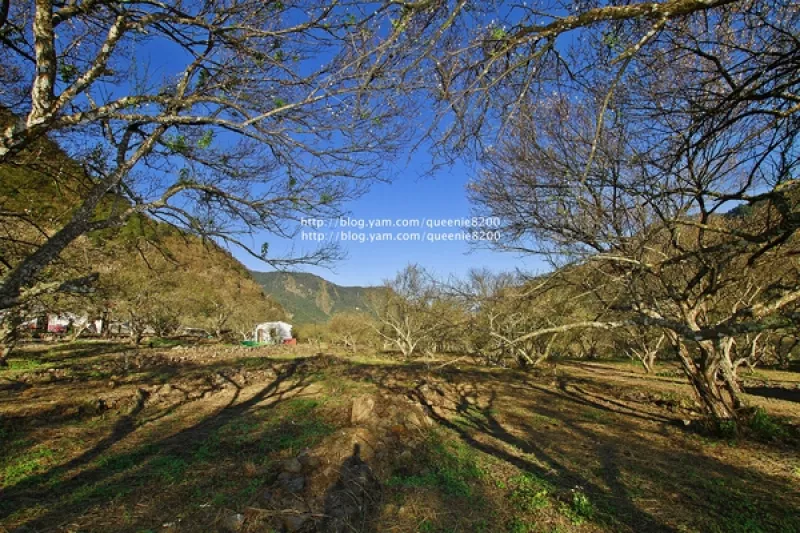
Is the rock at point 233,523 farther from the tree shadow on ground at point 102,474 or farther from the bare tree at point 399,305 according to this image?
the bare tree at point 399,305

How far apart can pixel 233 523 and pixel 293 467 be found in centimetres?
109

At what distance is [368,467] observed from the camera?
431 centimetres

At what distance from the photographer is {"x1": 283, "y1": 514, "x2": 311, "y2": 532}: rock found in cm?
311

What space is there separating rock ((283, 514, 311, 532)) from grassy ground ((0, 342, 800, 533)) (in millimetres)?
202

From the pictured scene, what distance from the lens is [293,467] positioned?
13.7ft

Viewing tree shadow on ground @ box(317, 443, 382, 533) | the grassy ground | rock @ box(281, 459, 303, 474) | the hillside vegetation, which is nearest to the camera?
tree shadow on ground @ box(317, 443, 382, 533)

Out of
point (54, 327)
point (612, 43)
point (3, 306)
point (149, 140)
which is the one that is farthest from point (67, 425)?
point (54, 327)

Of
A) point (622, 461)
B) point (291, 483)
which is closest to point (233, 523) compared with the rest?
point (291, 483)

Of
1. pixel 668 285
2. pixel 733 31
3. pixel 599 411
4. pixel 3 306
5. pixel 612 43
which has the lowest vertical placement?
pixel 599 411

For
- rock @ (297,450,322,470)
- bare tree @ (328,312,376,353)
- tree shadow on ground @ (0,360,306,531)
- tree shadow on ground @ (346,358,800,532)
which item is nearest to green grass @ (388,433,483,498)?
tree shadow on ground @ (346,358,800,532)

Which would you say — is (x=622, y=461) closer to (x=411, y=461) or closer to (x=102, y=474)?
(x=411, y=461)

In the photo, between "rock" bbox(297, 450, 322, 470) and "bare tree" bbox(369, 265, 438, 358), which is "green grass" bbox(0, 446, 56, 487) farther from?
"bare tree" bbox(369, 265, 438, 358)

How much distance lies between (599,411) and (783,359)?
55.1 feet

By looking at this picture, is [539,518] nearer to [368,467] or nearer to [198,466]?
[368,467]
